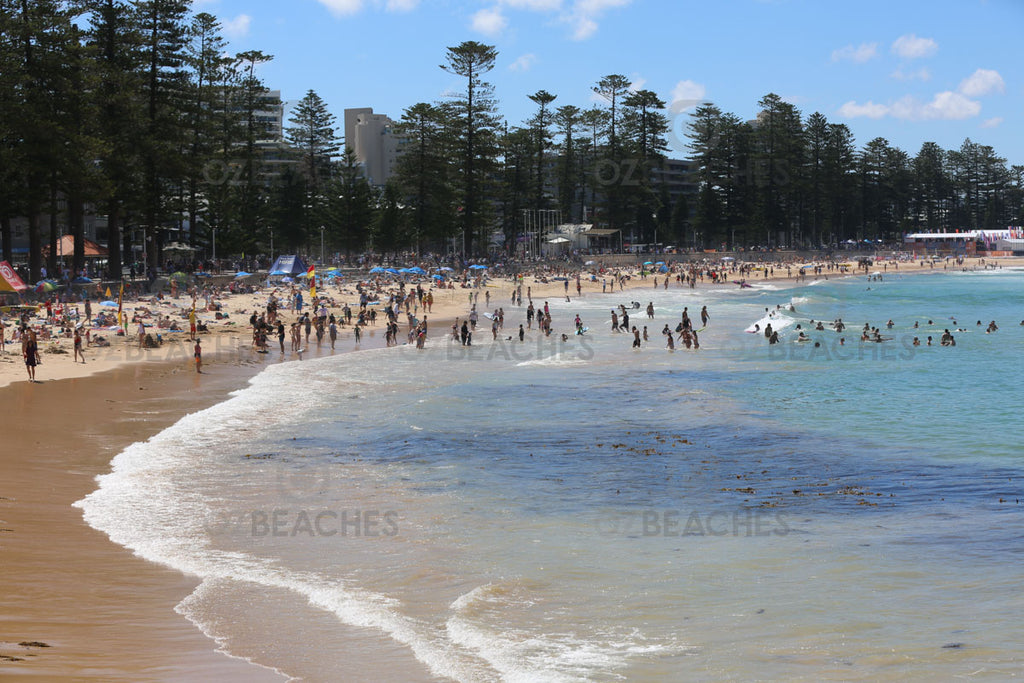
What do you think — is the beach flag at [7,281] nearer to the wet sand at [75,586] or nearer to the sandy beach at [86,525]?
the sandy beach at [86,525]

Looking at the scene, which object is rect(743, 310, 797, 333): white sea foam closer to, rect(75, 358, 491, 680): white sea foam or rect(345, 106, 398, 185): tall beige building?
rect(75, 358, 491, 680): white sea foam

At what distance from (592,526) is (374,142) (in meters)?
119

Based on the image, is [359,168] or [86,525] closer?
[86,525]

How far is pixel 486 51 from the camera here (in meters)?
69.1

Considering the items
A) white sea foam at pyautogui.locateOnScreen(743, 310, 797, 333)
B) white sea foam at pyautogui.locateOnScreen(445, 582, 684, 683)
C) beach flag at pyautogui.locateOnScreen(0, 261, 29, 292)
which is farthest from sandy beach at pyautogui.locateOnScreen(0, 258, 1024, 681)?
white sea foam at pyautogui.locateOnScreen(743, 310, 797, 333)

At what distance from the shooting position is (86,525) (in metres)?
11.3

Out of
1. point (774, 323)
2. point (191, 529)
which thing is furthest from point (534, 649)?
point (774, 323)

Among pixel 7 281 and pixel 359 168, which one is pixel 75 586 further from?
pixel 359 168

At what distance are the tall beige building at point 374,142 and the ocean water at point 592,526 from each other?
103 meters

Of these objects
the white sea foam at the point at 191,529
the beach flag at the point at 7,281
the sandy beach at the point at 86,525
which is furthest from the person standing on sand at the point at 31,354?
the beach flag at the point at 7,281

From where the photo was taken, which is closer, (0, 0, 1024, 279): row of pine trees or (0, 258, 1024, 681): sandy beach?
(0, 258, 1024, 681): sandy beach

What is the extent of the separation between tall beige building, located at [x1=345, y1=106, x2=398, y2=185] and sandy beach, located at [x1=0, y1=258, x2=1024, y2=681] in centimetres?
9565

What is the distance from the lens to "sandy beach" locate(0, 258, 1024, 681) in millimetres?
7336

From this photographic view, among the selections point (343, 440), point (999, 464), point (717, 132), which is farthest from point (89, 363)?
point (717, 132)
